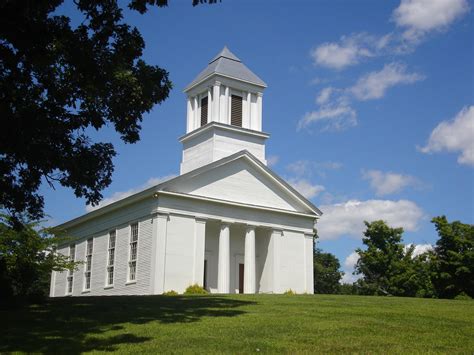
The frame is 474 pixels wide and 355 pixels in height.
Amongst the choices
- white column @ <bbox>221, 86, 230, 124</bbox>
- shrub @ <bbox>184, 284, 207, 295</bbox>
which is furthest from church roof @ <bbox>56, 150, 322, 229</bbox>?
shrub @ <bbox>184, 284, 207, 295</bbox>

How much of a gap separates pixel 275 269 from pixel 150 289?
855cm

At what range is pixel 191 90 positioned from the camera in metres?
43.7

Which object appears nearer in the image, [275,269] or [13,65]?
[13,65]

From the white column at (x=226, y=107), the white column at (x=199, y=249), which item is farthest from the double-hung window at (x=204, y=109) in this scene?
the white column at (x=199, y=249)

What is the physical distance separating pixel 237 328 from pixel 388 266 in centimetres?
4265

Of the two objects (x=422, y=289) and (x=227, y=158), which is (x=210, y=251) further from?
(x=422, y=289)

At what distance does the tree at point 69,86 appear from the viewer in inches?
667

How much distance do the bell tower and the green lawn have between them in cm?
2054

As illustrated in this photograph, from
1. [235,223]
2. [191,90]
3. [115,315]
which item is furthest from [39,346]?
[191,90]

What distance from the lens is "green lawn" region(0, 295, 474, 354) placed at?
1332 centimetres

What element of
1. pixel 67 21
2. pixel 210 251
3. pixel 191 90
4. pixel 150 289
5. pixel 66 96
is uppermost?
pixel 191 90

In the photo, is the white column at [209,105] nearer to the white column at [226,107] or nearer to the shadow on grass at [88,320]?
the white column at [226,107]

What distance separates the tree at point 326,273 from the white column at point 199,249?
47191 millimetres

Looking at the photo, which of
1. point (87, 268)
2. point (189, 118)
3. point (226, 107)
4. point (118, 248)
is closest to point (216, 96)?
point (226, 107)
